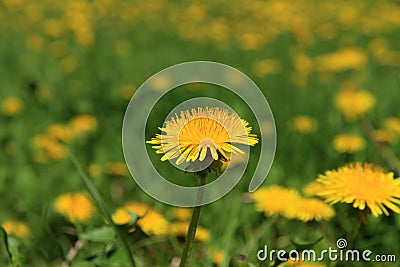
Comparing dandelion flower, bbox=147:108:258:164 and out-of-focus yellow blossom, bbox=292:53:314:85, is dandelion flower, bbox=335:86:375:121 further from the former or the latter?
dandelion flower, bbox=147:108:258:164

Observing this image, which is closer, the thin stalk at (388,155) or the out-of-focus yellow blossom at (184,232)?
the out-of-focus yellow blossom at (184,232)

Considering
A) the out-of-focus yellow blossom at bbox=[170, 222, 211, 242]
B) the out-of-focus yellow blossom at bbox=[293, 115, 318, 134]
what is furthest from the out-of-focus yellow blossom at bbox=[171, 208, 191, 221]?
the out-of-focus yellow blossom at bbox=[293, 115, 318, 134]

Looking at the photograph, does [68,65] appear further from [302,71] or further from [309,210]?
[309,210]

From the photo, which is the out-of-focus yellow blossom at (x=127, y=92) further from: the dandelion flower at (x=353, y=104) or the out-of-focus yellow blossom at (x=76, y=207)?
the out-of-focus yellow blossom at (x=76, y=207)

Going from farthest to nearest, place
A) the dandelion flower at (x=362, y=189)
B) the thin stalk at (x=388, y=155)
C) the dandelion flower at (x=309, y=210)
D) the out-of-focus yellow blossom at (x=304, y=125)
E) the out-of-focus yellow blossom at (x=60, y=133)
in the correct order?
the out-of-focus yellow blossom at (x=304, y=125), the out-of-focus yellow blossom at (x=60, y=133), the thin stalk at (x=388, y=155), the dandelion flower at (x=309, y=210), the dandelion flower at (x=362, y=189)

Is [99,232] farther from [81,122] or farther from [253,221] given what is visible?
[81,122]

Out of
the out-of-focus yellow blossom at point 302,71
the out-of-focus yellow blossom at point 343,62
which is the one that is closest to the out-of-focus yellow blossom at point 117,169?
the out-of-focus yellow blossom at point 302,71

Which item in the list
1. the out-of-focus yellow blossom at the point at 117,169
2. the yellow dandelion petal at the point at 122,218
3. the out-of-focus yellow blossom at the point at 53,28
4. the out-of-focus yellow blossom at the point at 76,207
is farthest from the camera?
the out-of-focus yellow blossom at the point at 53,28

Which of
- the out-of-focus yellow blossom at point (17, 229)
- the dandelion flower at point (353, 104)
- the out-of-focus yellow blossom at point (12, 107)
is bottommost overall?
the out-of-focus yellow blossom at point (17, 229)
